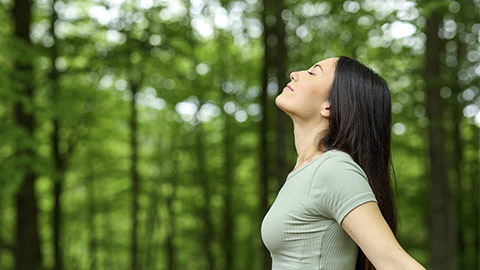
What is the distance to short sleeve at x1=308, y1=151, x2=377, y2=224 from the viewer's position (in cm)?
176

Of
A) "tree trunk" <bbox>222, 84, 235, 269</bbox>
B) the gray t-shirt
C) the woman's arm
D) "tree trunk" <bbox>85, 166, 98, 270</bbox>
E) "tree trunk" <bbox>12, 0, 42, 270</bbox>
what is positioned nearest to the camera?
the woman's arm

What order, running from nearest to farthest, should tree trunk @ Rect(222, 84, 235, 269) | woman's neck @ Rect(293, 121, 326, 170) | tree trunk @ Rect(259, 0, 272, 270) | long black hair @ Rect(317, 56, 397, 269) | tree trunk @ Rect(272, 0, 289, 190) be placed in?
1. long black hair @ Rect(317, 56, 397, 269)
2. woman's neck @ Rect(293, 121, 326, 170)
3. tree trunk @ Rect(272, 0, 289, 190)
4. tree trunk @ Rect(259, 0, 272, 270)
5. tree trunk @ Rect(222, 84, 235, 269)

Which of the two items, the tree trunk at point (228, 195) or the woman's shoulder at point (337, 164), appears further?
the tree trunk at point (228, 195)

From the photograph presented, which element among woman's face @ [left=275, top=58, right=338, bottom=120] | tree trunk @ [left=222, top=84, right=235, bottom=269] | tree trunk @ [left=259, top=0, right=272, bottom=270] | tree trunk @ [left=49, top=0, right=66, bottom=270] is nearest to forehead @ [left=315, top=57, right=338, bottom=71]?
woman's face @ [left=275, top=58, right=338, bottom=120]

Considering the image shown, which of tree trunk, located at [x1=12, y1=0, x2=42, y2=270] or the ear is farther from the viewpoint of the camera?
tree trunk, located at [x1=12, y1=0, x2=42, y2=270]

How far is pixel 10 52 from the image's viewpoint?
8.32 meters

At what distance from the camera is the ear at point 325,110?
2064mm

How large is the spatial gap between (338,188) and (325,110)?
367 millimetres

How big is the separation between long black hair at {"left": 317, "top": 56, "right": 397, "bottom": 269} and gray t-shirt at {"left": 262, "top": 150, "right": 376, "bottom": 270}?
3.2 inches

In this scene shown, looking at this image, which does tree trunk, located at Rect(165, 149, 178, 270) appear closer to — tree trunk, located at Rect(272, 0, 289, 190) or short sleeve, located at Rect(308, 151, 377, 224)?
tree trunk, located at Rect(272, 0, 289, 190)

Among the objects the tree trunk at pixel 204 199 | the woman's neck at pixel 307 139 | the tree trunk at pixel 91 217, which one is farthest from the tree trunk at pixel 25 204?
the tree trunk at pixel 91 217

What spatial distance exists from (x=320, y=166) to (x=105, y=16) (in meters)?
11.4

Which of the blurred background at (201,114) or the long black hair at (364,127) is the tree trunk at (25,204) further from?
the long black hair at (364,127)

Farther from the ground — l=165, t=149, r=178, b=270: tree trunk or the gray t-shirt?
the gray t-shirt
